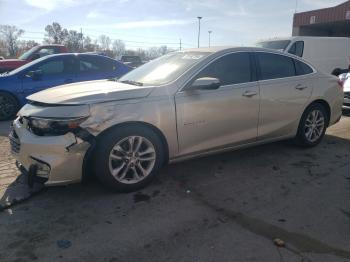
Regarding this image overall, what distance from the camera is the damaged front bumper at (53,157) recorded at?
11.3 ft

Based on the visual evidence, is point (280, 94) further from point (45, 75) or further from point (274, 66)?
point (45, 75)

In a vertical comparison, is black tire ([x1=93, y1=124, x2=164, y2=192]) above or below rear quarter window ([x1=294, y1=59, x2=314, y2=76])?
below

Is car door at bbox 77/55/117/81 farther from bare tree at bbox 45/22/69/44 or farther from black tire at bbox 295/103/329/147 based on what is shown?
bare tree at bbox 45/22/69/44

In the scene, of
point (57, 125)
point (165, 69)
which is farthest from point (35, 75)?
point (57, 125)

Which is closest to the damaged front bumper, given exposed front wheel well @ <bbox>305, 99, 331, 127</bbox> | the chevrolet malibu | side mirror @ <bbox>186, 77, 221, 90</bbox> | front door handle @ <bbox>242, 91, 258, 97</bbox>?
the chevrolet malibu

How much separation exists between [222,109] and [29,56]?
1181 centimetres

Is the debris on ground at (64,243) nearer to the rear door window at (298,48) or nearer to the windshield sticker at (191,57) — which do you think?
the windshield sticker at (191,57)

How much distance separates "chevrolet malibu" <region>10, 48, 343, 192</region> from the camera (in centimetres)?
352

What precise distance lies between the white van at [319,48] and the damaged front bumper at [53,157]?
1018cm

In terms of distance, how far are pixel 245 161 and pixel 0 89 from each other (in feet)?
18.7

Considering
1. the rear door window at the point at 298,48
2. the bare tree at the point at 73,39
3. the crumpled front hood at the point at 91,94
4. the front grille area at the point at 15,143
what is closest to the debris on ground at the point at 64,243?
the front grille area at the point at 15,143

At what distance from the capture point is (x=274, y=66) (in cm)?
500

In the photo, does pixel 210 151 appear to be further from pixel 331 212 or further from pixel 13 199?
pixel 13 199

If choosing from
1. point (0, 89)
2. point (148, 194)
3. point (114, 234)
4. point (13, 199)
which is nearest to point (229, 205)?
point (148, 194)
